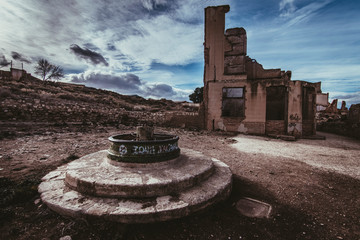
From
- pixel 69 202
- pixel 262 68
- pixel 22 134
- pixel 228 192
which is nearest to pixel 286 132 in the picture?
pixel 262 68

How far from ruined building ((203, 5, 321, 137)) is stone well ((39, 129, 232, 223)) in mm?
8370

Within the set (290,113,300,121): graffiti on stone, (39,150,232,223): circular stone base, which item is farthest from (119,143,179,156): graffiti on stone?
(290,113,300,121): graffiti on stone

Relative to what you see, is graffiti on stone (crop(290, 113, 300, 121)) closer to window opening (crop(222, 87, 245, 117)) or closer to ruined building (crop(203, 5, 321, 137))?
ruined building (crop(203, 5, 321, 137))

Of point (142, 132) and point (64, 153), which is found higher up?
point (142, 132)

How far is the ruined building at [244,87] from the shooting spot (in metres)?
10.2

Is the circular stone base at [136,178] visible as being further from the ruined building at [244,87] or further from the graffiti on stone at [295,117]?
the graffiti on stone at [295,117]

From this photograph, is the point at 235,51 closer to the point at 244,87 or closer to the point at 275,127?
the point at 244,87

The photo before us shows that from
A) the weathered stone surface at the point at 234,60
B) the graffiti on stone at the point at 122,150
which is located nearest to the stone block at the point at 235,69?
the weathered stone surface at the point at 234,60

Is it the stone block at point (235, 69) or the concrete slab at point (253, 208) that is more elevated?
the stone block at point (235, 69)

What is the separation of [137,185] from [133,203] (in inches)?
9.6

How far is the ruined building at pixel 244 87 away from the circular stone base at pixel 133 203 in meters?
9.01

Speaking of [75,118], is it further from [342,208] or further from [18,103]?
[342,208]

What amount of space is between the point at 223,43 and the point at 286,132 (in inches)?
301

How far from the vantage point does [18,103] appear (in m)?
9.17
